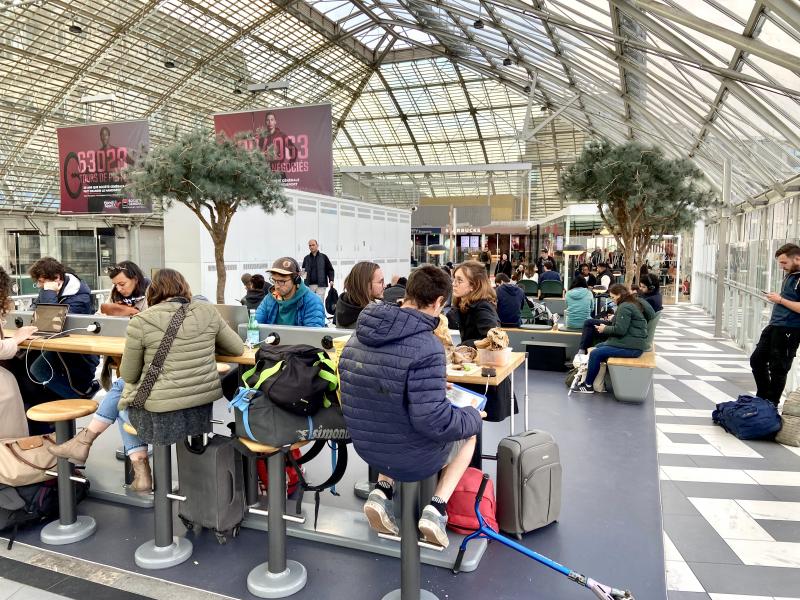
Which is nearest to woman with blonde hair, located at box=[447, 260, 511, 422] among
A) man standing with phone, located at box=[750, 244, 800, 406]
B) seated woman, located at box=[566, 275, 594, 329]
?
man standing with phone, located at box=[750, 244, 800, 406]

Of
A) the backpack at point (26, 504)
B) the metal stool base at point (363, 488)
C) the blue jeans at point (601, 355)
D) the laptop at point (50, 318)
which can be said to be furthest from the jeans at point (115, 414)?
the blue jeans at point (601, 355)

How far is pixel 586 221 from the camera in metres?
15.9

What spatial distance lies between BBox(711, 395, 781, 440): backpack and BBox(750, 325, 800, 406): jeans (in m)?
0.19

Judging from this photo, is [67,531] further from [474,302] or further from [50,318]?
[474,302]

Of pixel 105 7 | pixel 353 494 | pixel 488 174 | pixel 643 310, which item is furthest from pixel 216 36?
pixel 353 494

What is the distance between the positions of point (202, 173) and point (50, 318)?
419 cm

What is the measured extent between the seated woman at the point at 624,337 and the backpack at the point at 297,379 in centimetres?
470

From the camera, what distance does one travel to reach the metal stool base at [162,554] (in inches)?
118

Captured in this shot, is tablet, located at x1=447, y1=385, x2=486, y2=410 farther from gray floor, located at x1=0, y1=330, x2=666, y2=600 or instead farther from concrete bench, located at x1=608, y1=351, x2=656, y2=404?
concrete bench, located at x1=608, y1=351, x2=656, y2=404

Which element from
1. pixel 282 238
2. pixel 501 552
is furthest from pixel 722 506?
pixel 282 238

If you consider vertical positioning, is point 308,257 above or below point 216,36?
below

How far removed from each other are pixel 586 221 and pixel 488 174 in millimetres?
17916

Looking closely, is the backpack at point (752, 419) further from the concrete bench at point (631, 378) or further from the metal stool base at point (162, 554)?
the metal stool base at point (162, 554)

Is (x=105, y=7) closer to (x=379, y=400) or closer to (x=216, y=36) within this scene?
(x=216, y=36)
